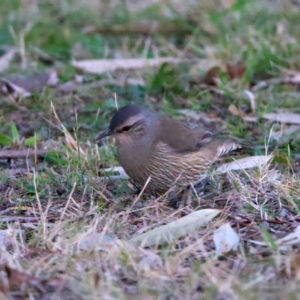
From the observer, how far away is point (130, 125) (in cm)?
596

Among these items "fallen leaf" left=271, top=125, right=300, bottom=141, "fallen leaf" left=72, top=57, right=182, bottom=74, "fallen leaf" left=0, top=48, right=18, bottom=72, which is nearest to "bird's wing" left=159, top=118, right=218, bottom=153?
"fallen leaf" left=271, top=125, right=300, bottom=141

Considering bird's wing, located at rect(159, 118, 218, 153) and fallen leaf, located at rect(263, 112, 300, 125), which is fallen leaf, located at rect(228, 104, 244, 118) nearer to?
fallen leaf, located at rect(263, 112, 300, 125)

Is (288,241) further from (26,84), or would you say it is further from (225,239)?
(26,84)

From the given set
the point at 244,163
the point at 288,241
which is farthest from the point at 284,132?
the point at 288,241

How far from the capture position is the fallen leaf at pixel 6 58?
9281mm

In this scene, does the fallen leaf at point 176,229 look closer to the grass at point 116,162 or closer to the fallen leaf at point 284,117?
the grass at point 116,162

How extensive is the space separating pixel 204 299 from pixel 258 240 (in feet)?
3.20

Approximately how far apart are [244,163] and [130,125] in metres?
0.95

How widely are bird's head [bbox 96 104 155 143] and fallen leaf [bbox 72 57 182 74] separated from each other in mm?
3136

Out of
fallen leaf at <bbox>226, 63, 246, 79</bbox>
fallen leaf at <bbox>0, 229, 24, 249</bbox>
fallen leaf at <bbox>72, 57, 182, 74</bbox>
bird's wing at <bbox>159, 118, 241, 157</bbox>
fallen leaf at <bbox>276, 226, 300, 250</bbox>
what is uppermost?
fallen leaf at <bbox>0, 229, 24, 249</bbox>

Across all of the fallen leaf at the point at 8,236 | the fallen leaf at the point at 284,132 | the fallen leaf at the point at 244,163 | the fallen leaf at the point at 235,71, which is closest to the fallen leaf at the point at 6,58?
the fallen leaf at the point at 235,71

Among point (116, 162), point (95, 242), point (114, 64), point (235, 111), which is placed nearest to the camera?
point (95, 242)

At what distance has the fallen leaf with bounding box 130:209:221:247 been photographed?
467 centimetres

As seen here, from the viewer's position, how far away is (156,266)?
4301 millimetres
